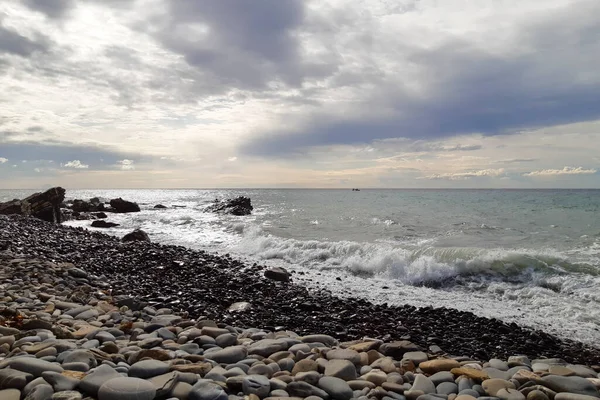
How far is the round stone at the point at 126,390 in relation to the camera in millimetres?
3070

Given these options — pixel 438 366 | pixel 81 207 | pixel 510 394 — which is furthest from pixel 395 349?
pixel 81 207

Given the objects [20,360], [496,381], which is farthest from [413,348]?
[20,360]

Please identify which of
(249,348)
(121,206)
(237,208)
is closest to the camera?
(249,348)

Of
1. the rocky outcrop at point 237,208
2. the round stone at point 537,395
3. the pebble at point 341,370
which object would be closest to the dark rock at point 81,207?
the rocky outcrop at point 237,208

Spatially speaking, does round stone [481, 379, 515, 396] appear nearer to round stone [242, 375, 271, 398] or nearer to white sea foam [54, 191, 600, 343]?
round stone [242, 375, 271, 398]

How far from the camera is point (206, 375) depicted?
12.0 ft

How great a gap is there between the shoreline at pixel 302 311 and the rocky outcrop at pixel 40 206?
16.0 metres

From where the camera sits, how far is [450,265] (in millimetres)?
11305

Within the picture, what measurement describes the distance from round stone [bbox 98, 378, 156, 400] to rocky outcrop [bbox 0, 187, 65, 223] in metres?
26.4

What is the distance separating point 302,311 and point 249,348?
309 centimetres

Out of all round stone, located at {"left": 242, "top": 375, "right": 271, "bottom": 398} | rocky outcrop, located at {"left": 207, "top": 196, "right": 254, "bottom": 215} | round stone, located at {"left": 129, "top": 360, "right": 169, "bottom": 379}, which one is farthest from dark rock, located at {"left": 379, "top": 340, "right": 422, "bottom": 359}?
rocky outcrop, located at {"left": 207, "top": 196, "right": 254, "bottom": 215}

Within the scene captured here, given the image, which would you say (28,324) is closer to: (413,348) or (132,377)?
(132,377)

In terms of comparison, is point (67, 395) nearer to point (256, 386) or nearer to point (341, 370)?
point (256, 386)

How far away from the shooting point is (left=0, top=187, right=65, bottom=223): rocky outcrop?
24.3m
